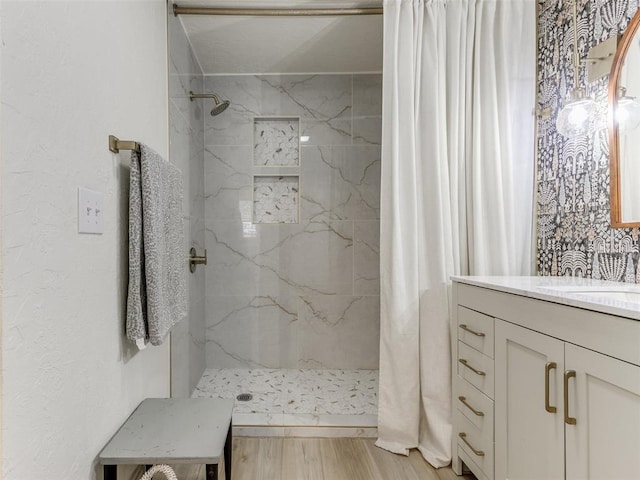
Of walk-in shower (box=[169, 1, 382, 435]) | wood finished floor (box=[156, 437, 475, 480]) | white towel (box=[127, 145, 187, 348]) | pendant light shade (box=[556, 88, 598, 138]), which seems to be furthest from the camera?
walk-in shower (box=[169, 1, 382, 435])

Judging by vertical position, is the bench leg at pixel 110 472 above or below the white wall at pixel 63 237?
below

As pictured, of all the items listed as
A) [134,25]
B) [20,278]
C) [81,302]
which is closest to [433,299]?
[81,302]

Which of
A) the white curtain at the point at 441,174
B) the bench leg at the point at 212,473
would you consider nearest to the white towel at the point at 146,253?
the bench leg at the point at 212,473

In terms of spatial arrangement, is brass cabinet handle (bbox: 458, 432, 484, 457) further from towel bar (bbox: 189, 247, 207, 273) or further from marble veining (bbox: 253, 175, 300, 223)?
marble veining (bbox: 253, 175, 300, 223)

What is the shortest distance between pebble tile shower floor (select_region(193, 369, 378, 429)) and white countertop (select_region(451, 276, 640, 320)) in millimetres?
1018

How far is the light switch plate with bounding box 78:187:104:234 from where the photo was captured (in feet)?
3.45

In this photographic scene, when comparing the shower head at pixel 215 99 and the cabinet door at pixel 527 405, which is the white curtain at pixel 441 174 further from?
the shower head at pixel 215 99

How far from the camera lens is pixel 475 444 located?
1.58 meters

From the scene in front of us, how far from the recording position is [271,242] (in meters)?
2.93

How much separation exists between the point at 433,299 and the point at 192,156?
1699 mm

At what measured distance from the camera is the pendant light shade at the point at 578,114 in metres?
1.56

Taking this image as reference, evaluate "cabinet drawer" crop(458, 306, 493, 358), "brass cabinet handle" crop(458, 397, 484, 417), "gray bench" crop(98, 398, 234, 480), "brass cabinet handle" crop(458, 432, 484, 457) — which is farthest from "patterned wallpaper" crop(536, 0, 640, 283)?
"gray bench" crop(98, 398, 234, 480)

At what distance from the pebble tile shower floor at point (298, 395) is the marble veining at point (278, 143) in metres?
1.58

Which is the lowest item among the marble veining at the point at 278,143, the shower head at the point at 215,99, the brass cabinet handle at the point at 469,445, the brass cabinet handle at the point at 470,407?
the brass cabinet handle at the point at 469,445
